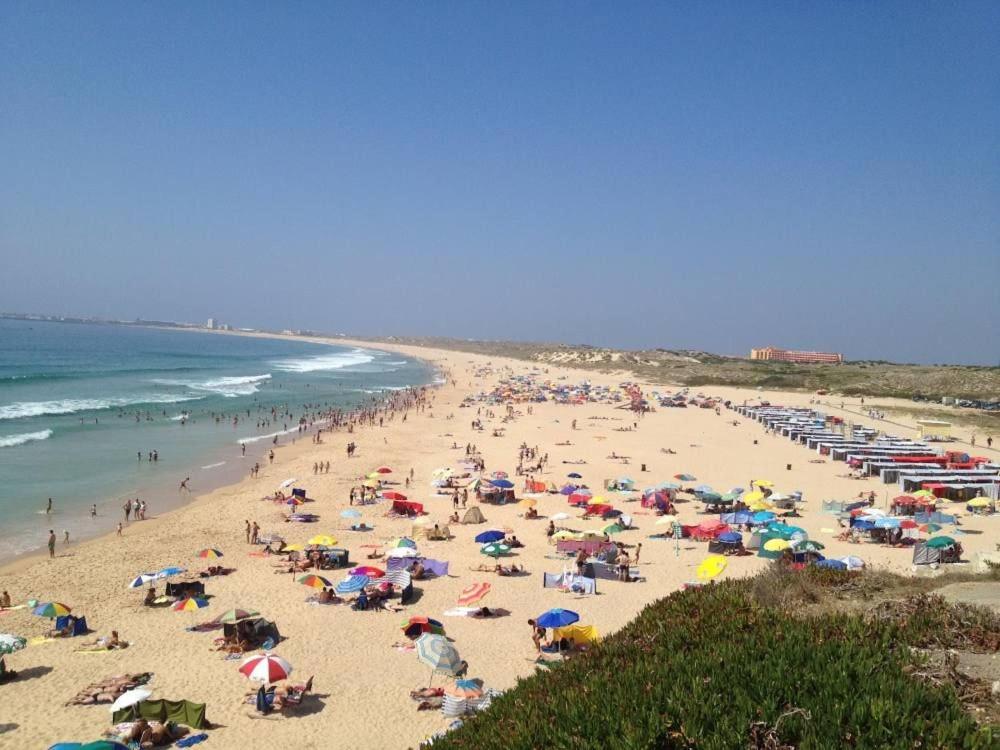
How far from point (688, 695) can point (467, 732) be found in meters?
1.98

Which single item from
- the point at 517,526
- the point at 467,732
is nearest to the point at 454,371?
the point at 517,526

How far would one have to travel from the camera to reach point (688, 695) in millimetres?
5656

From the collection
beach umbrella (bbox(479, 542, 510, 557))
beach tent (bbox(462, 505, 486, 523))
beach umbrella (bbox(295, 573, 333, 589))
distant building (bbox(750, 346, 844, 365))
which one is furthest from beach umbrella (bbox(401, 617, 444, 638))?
distant building (bbox(750, 346, 844, 365))

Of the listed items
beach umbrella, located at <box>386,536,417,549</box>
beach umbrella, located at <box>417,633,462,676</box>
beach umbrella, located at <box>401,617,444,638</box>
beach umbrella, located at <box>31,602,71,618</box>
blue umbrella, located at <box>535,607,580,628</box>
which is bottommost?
beach umbrella, located at <box>31,602,71,618</box>

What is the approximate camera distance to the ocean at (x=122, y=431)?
2362 centimetres

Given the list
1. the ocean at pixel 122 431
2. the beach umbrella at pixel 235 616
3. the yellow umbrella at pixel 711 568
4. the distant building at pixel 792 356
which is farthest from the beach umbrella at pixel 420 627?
the distant building at pixel 792 356

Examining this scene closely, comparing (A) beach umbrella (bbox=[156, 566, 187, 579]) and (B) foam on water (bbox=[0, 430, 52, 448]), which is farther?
(B) foam on water (bbox=[0, 430, 52, 448])

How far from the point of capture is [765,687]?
18.6 feet

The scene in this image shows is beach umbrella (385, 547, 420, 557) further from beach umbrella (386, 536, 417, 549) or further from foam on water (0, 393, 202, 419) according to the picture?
foam on water (0, 393, 202, 419)

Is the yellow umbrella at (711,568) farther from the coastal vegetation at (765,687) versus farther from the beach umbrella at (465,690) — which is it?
the coastal vegetation at (765,687)

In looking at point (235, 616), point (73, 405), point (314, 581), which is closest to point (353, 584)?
point (314, 581)

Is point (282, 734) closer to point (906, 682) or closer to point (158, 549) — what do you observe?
point (906, 682)

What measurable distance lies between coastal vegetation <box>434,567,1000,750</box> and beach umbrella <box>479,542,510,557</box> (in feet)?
33.5

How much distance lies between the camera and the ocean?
930 inches
